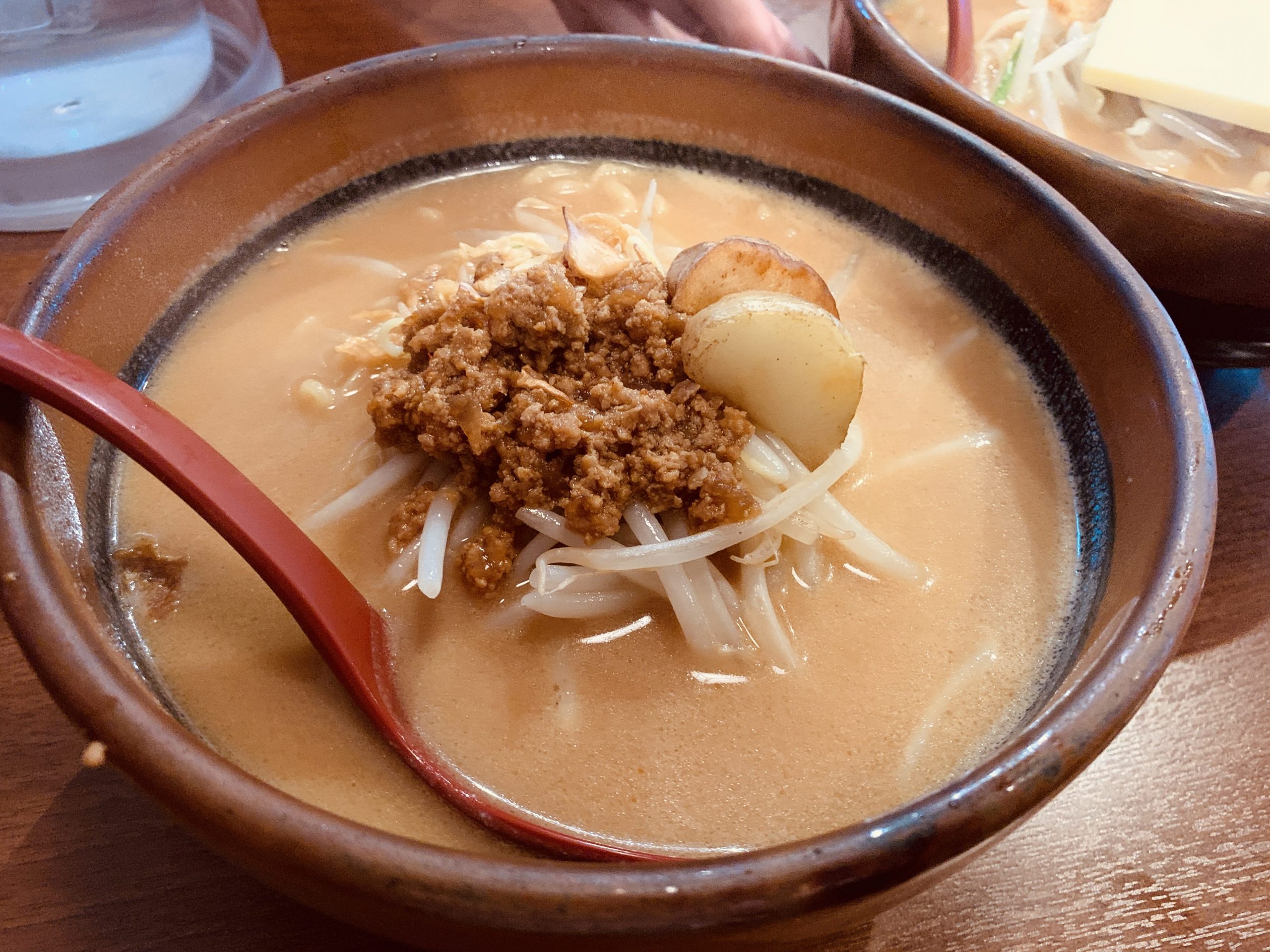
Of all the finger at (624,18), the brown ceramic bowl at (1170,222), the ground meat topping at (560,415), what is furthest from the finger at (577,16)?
the ground meat topping at (560,415)

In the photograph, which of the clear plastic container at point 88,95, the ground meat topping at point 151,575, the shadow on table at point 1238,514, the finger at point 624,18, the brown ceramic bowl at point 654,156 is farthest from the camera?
the finger at point 624,18

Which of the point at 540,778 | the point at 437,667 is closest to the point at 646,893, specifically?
the point at 540,778

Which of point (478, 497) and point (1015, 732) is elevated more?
point (478, 497)

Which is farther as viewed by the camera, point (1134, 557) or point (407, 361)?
point (407, 361)

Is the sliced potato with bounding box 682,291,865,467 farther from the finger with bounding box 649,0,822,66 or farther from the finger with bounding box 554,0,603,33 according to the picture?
the finger with bounding box 554,0,603,33

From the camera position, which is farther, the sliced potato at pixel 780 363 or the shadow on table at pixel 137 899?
the sliced potato at pixel 780 363

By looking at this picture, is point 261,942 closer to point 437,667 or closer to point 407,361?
point 437,667

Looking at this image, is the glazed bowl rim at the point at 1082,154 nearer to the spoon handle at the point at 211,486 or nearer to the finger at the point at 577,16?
the finger at the point at 577,16
